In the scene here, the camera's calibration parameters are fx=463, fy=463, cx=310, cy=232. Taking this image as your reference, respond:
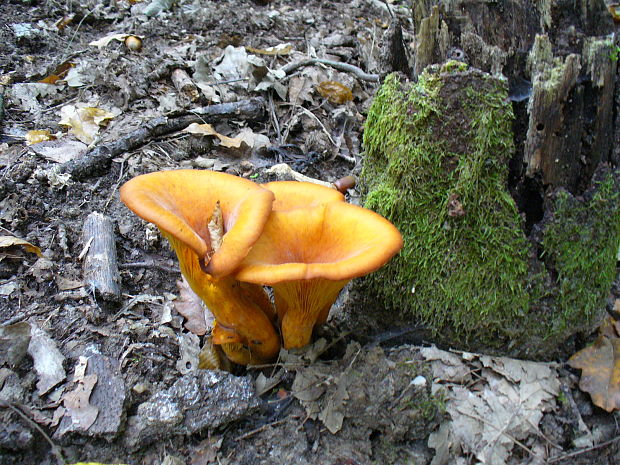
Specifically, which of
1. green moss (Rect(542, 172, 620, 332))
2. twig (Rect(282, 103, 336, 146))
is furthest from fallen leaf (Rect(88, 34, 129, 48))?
green moss (Rect(542, 172, 620, 332))

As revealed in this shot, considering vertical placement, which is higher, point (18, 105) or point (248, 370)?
point (18, 105)

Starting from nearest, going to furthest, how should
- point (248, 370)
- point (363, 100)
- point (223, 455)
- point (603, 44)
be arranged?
1. point (603, 44)
2. point (223, 455)
3. point (248, 370)
4. point (363, 100)

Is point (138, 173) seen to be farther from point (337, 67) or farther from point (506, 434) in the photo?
point (506, 434)

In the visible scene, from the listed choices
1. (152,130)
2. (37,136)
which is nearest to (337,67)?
(152,130)

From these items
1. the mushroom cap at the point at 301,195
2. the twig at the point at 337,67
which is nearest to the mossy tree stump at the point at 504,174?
the mushroom cap at the point at 301,195

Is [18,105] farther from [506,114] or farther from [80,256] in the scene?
[506,114]

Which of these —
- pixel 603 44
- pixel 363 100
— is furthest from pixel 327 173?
pixel 603 44

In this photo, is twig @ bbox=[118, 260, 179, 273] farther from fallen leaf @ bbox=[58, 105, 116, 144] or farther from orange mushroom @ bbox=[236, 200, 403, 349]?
fallen leaf @ bbox=[58, 105, 116, 144]
